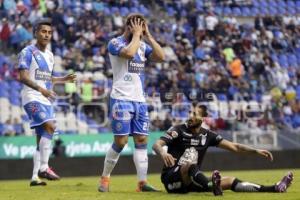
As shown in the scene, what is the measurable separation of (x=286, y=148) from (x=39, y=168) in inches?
543

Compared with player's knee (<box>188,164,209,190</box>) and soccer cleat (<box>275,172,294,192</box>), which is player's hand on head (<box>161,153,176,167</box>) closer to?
player's knee (<box>188,164,209,190</box>)

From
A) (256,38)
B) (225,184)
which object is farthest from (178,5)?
(225,184)

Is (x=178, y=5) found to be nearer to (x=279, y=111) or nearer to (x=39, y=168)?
(x=279, y=111)

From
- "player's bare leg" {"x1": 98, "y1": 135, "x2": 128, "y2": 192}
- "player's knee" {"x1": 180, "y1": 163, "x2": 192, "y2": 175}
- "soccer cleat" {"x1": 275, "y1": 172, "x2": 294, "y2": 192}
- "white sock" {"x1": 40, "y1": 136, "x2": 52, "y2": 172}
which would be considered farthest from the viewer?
"white sock" {"x1": 40, "y1": 136, "x2": 52, "y2": 172}

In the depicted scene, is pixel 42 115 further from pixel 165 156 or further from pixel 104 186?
pixel 165 156

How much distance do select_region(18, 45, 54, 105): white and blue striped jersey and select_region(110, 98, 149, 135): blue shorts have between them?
7.07 ft

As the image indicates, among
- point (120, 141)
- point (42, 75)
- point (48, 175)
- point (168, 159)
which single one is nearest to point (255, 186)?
point (168, 159)

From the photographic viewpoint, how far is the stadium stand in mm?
23531

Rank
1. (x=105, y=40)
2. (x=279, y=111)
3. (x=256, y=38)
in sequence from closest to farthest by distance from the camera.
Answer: (x=279, y=111)
(x=105, y=40)
(x=256, y=38)

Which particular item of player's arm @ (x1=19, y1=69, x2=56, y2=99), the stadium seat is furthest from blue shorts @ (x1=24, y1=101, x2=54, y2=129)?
the stadium seat

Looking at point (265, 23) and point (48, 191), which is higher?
point (265, 23)

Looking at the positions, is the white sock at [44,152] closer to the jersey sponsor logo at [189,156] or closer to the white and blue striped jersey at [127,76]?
the white and blue striped jersey at [127,76]

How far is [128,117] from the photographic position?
1145cm

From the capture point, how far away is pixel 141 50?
1181 cm
